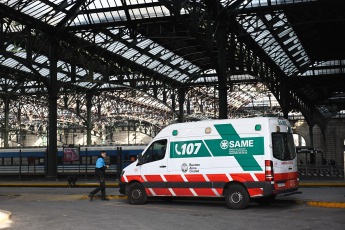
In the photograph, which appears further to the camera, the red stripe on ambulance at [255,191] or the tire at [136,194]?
the tire at [136,194]

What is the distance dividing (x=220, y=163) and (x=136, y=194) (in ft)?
9.75

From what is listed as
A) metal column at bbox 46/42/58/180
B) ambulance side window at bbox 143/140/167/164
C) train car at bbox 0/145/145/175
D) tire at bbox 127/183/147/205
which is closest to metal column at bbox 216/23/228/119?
ambulance side window at bbox 143/140/167/164

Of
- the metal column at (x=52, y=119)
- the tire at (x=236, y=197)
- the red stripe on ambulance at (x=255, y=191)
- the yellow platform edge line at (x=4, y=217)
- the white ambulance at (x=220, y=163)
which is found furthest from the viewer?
the metal column at (x=52, y=119)

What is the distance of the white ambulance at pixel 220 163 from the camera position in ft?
39.8

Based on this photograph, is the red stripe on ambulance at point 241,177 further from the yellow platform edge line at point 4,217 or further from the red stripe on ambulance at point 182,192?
the yellow platform edge line at point 4,217

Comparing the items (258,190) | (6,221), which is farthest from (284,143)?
(6,221)

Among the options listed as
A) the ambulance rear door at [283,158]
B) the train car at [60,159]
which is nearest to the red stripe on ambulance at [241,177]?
the ambulance rear door at [283,158]

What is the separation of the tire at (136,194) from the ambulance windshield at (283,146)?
13.8 ft

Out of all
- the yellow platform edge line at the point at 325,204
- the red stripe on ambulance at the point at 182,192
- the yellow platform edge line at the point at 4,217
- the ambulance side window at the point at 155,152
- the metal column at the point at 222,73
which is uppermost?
the metal column at the point at 222,73

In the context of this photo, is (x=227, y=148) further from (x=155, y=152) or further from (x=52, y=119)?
(x=52, y=119)

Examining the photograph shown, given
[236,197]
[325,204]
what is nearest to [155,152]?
[236,197]

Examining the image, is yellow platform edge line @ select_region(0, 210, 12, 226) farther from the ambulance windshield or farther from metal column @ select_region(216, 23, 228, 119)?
metal column @ select_region(216, 23, 228, 119)

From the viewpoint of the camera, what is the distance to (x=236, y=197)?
12.4m

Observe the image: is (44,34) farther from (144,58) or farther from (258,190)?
(258,190)
